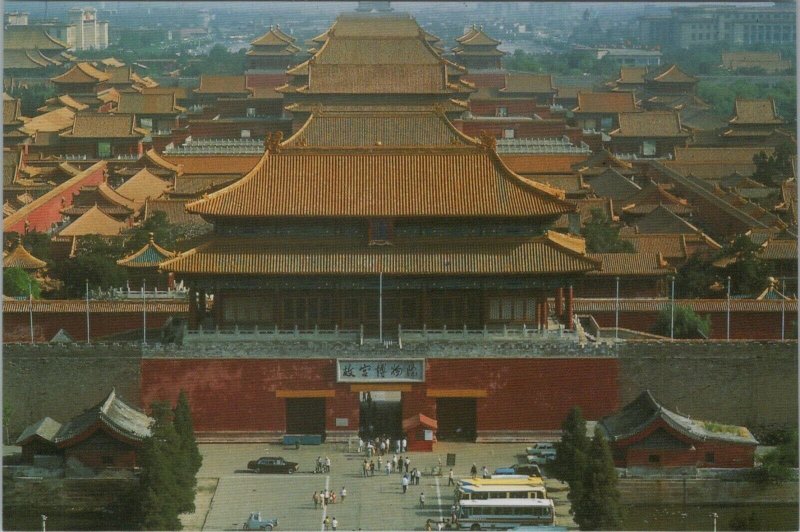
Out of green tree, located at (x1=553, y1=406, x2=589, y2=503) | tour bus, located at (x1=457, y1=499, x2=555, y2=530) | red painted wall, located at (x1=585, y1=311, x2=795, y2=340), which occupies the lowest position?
tour bus, located at (x1=457, y1=499, x2=555, y2=530)

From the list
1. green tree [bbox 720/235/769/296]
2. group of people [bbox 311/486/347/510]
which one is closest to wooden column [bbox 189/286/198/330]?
group of people [bbox 311/486/347/510]

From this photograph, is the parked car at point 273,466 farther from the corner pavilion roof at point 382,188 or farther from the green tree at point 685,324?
the green tree at point 685,324

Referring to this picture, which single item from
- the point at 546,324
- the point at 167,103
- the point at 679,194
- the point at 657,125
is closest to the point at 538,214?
the point at 546,324

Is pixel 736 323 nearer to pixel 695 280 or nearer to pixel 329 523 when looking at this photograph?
pixel 695 280

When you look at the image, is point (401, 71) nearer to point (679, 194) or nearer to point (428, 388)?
point (679, 194)

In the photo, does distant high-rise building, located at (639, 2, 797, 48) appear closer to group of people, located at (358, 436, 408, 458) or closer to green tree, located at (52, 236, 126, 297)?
green tree, located at (52, 236, 126, 297)

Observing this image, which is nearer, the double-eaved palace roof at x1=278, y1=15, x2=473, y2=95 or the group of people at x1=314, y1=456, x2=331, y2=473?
the group of people at x1=314, y1=456, x2=331, y2=473
